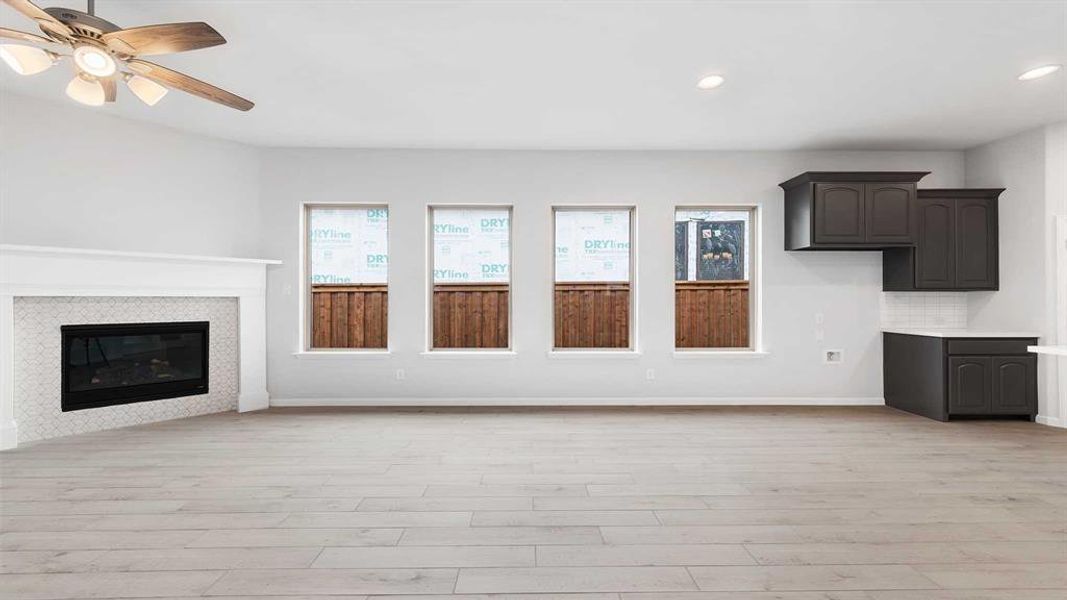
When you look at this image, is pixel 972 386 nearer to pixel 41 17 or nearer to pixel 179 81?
pixel 179 81

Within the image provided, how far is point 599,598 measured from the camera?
1971mm

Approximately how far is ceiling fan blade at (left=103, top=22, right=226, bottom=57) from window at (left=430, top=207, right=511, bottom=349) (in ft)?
→ 10.4

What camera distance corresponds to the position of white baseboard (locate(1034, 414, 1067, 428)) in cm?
469

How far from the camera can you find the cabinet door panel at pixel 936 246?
17.0 ft

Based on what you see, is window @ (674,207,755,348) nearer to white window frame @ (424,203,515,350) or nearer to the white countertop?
the white countertop

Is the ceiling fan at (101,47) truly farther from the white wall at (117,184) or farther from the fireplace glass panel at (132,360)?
the fireplace glass panel at (132,360)

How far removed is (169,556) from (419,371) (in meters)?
3.29

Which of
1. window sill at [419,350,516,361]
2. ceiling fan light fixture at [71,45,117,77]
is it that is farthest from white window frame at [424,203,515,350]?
ceiling fan light fixture at [71,45,117,77]

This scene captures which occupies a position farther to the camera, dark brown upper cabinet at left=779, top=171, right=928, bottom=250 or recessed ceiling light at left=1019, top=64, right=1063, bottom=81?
dark brown upper cabinet at left=779, top=171, right=928, bottom=250

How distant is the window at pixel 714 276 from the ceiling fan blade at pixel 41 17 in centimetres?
489

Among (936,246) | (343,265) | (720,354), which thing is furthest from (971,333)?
(343,265)

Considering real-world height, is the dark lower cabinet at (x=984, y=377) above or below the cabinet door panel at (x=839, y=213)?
below

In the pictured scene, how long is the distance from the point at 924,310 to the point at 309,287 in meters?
6.47

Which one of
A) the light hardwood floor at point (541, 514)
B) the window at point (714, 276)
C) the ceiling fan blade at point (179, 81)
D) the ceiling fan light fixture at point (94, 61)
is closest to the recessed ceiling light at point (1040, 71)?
the window at point (714, 276)
